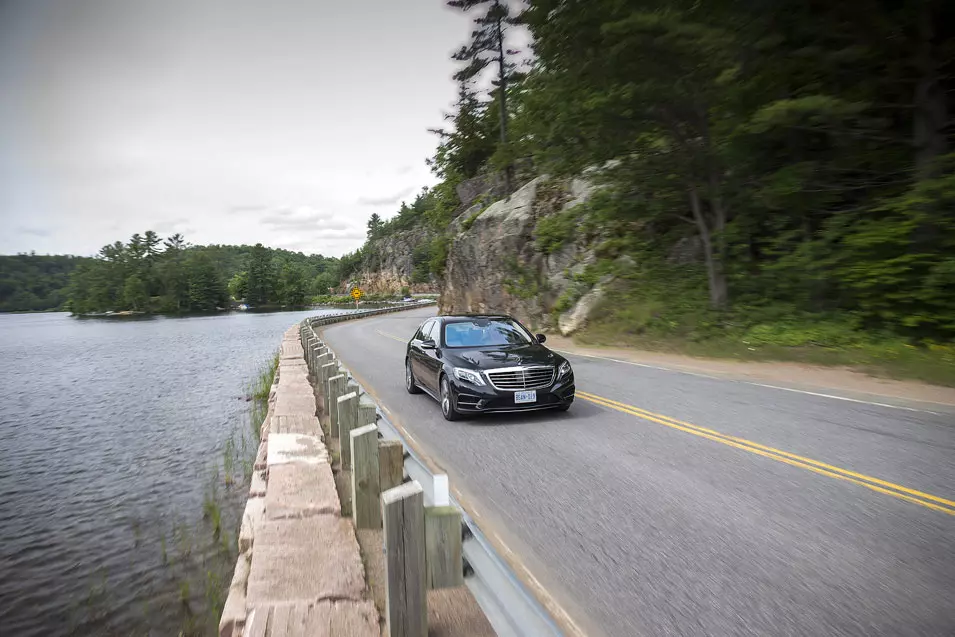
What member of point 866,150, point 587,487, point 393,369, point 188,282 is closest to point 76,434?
point 393,369

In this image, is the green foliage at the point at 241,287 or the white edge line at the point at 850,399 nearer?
the white edge line at the point at 850,399

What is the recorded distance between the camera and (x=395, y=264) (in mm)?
137125

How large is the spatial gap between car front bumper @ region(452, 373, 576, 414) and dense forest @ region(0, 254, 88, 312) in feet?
617

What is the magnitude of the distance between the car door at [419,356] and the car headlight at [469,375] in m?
1.59

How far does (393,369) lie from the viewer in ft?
46.7

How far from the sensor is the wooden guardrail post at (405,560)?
2320 millimetres

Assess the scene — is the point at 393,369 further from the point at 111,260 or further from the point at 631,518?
the point at 111,260

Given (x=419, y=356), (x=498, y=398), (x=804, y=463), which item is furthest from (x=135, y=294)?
(x=804, y=463)

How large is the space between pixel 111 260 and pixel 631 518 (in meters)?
184

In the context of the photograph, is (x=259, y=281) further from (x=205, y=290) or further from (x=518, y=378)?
(x=518, y=378)

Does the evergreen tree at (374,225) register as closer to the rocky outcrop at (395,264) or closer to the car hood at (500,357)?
the rocky outcrop at (395,264)

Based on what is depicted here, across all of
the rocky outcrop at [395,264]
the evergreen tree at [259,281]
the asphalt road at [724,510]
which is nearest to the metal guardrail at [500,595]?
the asphalt road at [724,510]

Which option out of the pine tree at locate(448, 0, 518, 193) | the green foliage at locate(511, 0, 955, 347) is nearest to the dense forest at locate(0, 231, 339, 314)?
the pine tree at locate(448, 0, 518, 193)

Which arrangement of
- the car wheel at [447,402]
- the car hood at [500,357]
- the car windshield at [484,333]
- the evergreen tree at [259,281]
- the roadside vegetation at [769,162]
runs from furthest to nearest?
the evergreen tree at [259,281] < the roadside vegetation at [769,162] < the car windshield at [484,333] < the car wheel at [447,402] < the car hood at [500,357]
